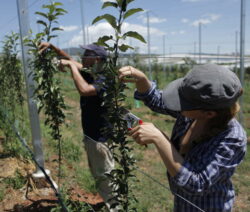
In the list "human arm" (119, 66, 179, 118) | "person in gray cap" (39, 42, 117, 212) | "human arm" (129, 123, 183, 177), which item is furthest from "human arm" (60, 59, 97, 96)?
"human arm" (129, 123, 183, 177)

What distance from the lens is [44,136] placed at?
5.52m

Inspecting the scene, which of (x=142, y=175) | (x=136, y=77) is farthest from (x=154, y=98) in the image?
(x=142, y=175)

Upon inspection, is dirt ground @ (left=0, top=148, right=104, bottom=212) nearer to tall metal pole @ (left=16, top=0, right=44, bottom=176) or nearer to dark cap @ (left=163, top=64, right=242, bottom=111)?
tall metal pole @ (left=16, top=0, right=44, bottom=176)

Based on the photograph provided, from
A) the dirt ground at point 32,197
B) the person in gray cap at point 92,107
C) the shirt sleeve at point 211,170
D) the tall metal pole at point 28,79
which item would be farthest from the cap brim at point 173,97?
the dirt ground at point 32,197

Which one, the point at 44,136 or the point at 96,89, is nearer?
the point at 96,89

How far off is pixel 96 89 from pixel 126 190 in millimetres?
1042

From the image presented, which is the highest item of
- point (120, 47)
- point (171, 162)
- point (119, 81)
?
point (120, 47)

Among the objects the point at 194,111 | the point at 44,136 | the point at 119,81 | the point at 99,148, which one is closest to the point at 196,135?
the point at 194,111

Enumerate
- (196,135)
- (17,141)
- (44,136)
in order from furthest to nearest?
(44,136), (17,141), (196,135)

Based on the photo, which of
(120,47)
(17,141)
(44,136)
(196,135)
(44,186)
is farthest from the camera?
(44,136)

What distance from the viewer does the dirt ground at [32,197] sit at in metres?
2.96

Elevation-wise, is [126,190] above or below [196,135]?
below

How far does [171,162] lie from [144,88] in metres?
0.60

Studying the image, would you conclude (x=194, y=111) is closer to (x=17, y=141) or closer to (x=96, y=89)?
(x=96, y=89)
